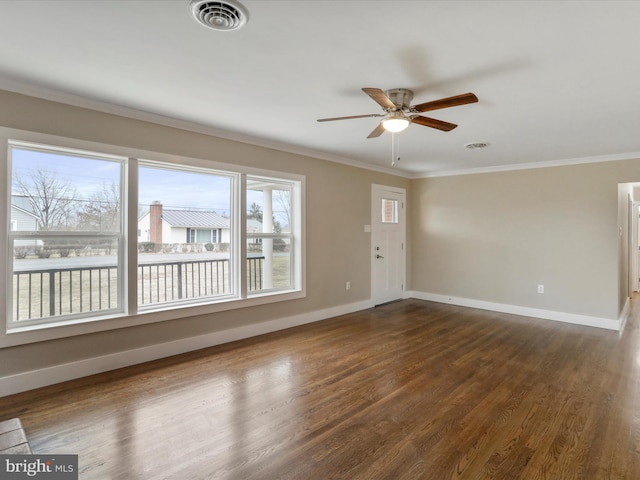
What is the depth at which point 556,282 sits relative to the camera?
518 cm

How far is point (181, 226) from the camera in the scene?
380cm

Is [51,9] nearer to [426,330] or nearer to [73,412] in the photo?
[73,412]

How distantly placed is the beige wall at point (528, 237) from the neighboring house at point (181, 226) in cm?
407

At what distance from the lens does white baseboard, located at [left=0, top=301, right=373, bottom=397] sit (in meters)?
2.77

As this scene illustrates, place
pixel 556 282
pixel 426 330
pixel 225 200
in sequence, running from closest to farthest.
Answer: pixel 225 200 → pixel 426 330 → pixel 556 282

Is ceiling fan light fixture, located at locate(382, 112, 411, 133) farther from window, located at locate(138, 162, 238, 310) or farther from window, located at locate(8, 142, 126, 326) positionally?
window, located at locate(8, 142, 126, 326)

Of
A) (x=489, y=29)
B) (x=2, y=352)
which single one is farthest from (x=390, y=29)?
(x=2, y=352)

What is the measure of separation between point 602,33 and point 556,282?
165 inches

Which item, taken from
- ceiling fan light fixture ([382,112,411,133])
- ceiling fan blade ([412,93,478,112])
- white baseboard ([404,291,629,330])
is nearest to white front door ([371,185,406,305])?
white baseboard ([404,291,629,330])

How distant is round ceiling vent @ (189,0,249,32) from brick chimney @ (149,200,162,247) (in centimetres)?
218

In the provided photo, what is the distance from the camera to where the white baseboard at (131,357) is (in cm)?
277

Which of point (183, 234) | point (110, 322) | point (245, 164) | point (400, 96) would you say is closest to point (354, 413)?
point (110, 322)

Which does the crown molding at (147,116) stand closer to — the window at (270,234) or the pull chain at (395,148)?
the window at (270,234)

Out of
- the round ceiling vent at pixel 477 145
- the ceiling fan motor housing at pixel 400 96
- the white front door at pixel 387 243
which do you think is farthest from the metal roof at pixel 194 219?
the round ceiling vent at pixel 477 145
